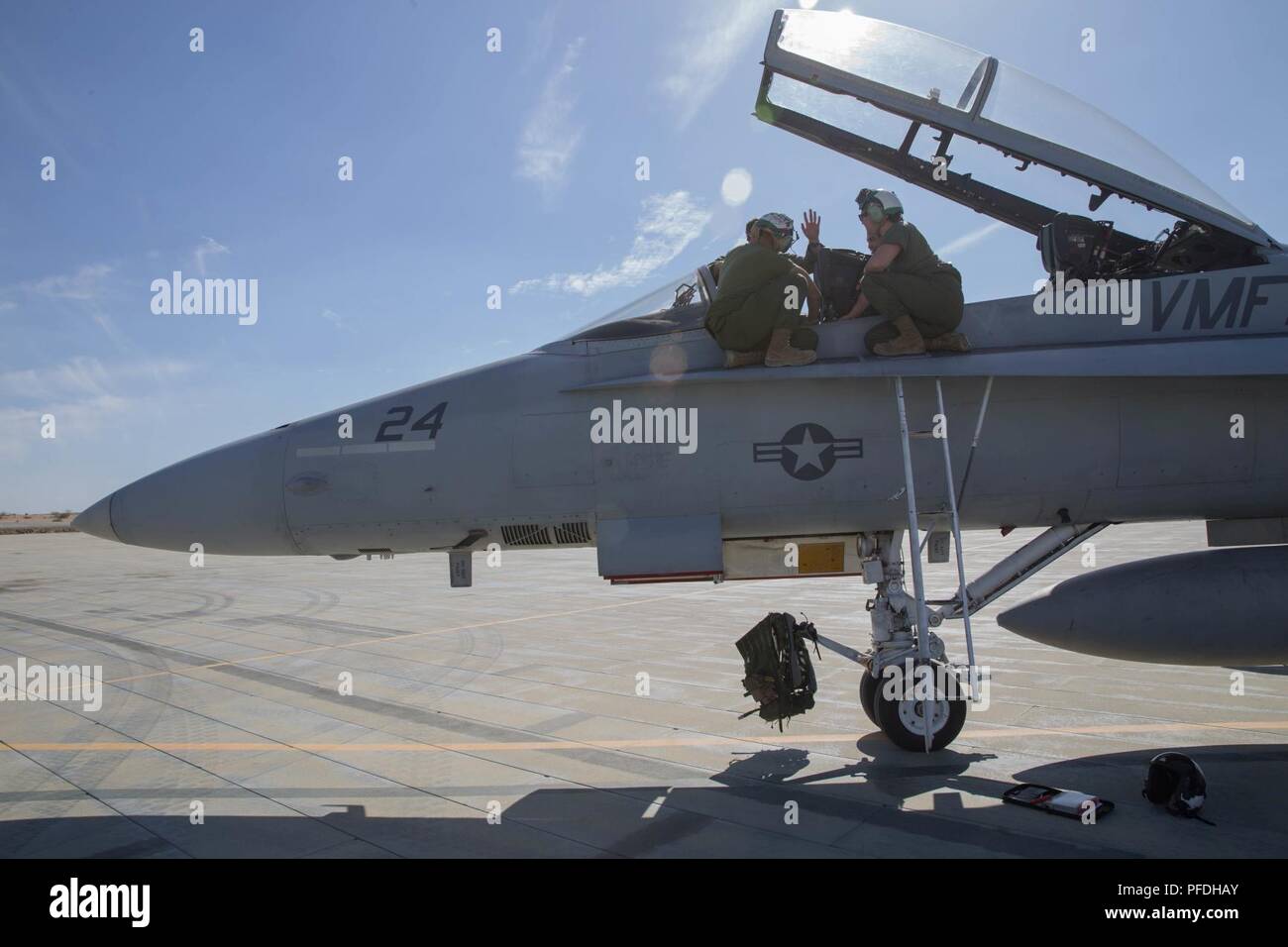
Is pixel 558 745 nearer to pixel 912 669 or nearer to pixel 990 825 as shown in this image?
pixel 912 669

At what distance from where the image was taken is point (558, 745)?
643cm

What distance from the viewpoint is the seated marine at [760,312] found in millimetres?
5402

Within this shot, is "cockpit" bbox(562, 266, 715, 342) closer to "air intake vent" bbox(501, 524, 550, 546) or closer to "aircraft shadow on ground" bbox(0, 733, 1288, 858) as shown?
"air intake vent" bbox(501, 524, 550, 546)

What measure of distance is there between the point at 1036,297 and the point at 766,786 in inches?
152

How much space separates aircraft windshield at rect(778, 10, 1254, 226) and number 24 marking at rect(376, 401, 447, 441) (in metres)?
3.79

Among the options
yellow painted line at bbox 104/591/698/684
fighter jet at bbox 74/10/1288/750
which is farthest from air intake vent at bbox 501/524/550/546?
yellow painted line at bbox 104/591/698/684

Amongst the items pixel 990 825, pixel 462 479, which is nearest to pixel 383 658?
pixel 462 479

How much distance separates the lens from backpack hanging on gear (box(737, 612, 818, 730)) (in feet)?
19.7

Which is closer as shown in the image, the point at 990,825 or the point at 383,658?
the point at 990,825

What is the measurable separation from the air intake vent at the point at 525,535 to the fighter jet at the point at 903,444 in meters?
0.04

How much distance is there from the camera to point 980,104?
5.92 meters
